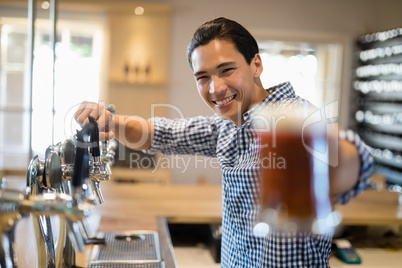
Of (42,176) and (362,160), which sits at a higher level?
(362,160)

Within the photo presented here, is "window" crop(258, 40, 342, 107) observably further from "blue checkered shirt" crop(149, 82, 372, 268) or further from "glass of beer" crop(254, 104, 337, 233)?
"glass of beer" crop(254, 104, 337, 233)

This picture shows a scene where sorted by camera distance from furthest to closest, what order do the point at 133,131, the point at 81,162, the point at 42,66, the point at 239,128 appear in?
the point at 42,66, the point at 133,131, the point at 239,128, the point at 81,162

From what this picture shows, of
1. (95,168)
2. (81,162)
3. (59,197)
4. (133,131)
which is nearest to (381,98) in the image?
(133,131)

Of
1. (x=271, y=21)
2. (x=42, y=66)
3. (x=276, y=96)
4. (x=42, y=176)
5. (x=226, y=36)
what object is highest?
(x=271, y=21)

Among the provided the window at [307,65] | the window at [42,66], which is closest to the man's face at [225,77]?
the window at [42,66]

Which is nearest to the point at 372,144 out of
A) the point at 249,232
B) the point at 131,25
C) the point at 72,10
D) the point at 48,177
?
the point at 131,25

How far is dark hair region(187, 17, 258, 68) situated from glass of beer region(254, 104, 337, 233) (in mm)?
517

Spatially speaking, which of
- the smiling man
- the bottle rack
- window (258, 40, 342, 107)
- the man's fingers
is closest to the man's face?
the smiling man

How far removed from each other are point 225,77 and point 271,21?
4697 mm

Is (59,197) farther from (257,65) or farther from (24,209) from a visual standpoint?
(257,65)

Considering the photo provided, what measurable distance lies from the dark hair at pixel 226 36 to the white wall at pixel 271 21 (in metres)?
4.12

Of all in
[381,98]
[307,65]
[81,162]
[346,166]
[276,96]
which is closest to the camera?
[346,166]

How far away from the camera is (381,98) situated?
17.2 feet

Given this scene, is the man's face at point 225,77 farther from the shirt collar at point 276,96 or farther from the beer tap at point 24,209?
the beer tap at point 24,209
